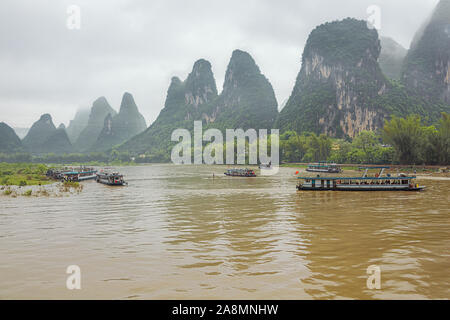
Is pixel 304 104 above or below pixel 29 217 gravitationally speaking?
above

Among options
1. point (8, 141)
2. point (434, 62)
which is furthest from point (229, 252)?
point (8, 141)

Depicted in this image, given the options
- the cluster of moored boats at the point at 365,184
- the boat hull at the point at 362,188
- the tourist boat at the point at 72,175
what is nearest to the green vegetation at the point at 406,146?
the cluster of moored boats at the point at 365,184

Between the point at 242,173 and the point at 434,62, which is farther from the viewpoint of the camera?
the point at 434,62

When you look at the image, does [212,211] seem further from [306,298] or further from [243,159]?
[243,159]

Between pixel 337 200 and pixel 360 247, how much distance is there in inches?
606

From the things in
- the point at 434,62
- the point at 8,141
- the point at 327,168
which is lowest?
the point at 327,168

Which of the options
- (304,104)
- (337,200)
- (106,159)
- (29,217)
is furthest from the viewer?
(106,159)

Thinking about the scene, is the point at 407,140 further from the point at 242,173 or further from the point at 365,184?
the point at 365,184

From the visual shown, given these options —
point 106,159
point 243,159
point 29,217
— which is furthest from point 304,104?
point 29,217

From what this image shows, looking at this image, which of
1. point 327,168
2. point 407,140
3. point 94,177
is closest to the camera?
point 407,140

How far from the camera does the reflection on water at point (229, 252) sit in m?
8.80

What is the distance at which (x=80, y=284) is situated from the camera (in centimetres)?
935

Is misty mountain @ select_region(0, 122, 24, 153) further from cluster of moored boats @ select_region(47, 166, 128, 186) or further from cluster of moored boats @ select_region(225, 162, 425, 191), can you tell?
cluster of moored boats @ select_region(225, 162, 425, 191)

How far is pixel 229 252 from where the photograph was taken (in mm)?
12172
